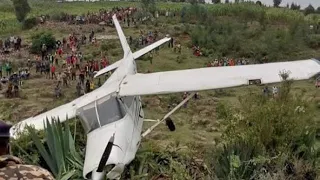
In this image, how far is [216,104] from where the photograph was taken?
23828 millimetres

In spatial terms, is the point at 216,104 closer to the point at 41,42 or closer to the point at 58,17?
the point at 41,42

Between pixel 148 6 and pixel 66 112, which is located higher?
pixel 66 112

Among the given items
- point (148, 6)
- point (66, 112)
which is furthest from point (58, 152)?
point (148, 6)

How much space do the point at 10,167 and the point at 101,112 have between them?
617cm

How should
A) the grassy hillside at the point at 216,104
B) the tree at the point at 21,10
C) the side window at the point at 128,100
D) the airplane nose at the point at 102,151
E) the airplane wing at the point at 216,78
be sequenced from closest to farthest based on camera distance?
the airplane nose at the point at 102,151 → the grassy hillside at the point at 216,104 → the airplane wing at the point at 216,78 → the side window at the point at 128,100 → the tree at the point at 21,10

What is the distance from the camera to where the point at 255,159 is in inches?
325

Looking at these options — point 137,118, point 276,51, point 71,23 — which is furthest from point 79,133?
point 71,23

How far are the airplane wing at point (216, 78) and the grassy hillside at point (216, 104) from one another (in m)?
0.55

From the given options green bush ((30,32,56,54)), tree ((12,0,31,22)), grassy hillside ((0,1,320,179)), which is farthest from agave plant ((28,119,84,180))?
tree ((12,0,31,22))

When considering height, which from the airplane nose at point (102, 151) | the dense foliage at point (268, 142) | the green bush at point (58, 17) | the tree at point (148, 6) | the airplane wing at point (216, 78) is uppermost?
the airplane wing at point (216, 78)

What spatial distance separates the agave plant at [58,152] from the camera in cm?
839

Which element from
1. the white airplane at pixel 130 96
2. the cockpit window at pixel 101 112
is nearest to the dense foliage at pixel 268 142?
the white airplane at pixel 130 96

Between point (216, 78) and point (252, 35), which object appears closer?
point (216, 78)

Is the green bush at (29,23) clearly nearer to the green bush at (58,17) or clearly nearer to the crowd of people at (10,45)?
the green bush at (58,17)
